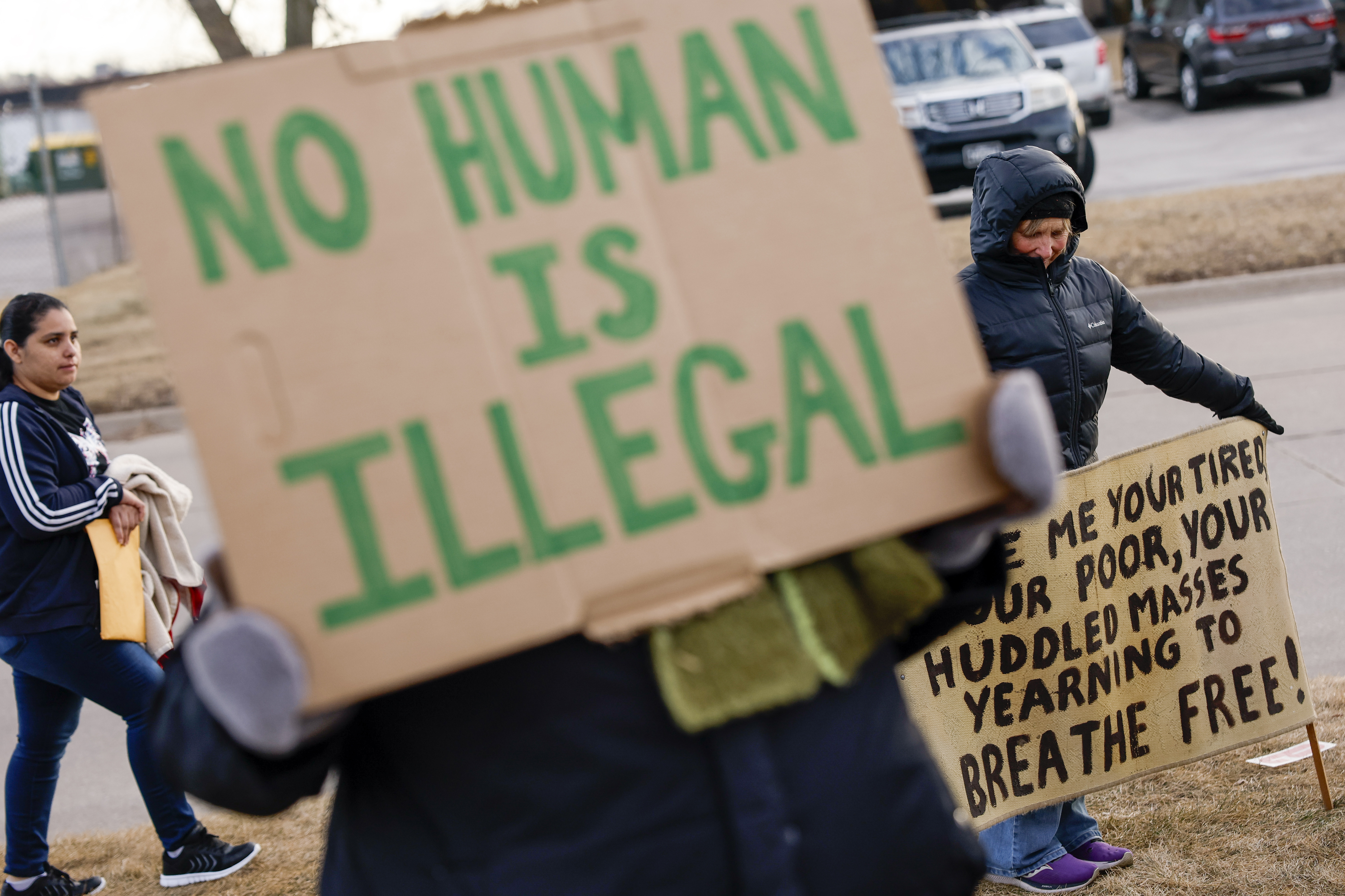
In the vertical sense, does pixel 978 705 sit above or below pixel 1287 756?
above

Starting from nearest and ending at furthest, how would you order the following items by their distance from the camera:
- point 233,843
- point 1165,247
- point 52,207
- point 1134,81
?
1. point 233,843
2. point 1165,247
3. point 52,207
4. point 1134,81

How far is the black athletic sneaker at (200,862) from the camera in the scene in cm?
402

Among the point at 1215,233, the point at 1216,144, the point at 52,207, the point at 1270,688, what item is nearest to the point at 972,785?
the point at 1270,688

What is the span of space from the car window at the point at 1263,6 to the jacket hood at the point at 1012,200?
1713cm

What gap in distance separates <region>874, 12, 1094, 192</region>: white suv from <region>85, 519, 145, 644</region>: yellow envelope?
10434mm

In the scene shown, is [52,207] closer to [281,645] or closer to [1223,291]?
[1223,291]

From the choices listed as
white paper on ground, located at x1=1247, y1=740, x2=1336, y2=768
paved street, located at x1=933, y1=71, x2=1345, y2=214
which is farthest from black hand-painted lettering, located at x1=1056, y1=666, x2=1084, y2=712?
paved street, located at x1=933, y1=71, x2=1345, y2=214

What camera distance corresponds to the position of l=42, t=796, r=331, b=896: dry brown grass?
3.94 metres

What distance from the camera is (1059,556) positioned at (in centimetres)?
344

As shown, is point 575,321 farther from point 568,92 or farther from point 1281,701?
point 1281,701

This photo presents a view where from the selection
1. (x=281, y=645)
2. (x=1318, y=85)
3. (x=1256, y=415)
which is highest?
(x=1318, y=85)

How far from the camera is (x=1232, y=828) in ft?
11.7

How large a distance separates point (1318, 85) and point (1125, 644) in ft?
62.1

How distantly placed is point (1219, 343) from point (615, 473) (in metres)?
8.60
